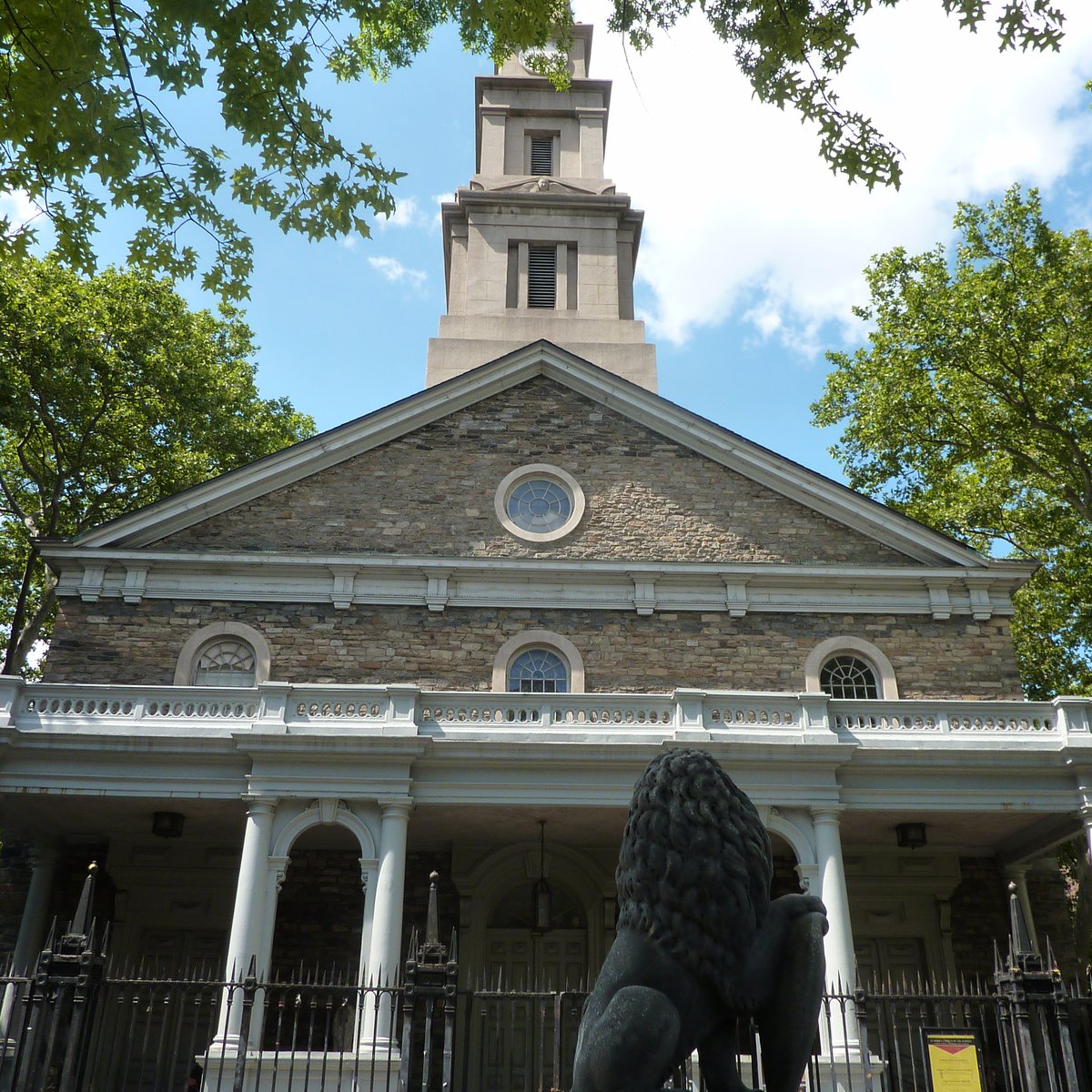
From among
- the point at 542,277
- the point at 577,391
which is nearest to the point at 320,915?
the point at 577,391

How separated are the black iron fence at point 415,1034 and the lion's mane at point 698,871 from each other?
1251 millimetres

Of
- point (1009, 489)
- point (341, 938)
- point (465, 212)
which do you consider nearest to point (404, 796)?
point (341, 938)

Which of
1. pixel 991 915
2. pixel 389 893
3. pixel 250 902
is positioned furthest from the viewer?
pixel 991 915

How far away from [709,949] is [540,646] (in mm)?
14699

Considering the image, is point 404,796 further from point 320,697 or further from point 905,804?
point 905,804

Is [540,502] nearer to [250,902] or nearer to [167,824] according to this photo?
[167,824]

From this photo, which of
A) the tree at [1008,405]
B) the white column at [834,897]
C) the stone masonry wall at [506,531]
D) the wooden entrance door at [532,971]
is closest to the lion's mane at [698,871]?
the white column at [834,897]

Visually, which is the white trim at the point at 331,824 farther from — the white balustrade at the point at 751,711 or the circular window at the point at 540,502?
the circular window at the point at 540,502

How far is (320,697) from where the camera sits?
613 inches

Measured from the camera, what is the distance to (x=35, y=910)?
1639 centimetres

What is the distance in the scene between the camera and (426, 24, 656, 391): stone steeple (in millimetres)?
27547

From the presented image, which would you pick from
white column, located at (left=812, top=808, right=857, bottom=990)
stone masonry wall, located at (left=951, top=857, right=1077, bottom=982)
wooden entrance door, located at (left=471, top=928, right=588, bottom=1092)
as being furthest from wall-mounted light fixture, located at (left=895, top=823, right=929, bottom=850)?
wooden entrance door, located at (left=471, top=928, right=588, bottom=1092)

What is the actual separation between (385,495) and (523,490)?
100 inches

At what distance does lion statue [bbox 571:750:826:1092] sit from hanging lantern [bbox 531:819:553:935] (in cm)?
1184
